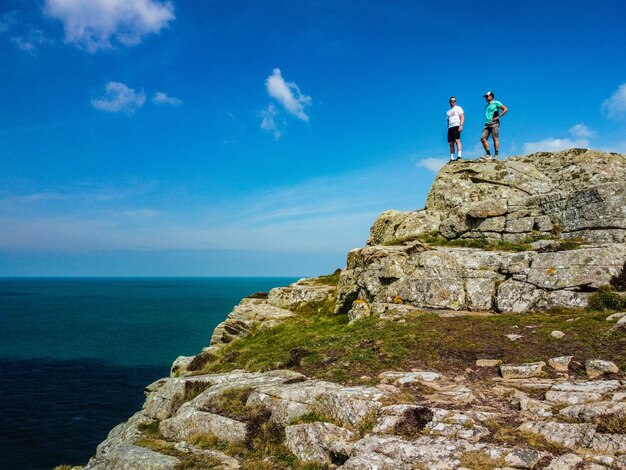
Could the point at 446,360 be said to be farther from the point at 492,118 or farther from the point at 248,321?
the point at 492,118

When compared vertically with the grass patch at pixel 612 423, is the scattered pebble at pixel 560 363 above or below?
above

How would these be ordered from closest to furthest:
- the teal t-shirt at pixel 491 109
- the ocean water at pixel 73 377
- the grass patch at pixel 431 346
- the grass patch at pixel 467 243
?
the grass patch at pixel 431 346
the grass patch at pixel 467 243
the teal t-shirt at pixel 491 109
the ocean water at pixel 73 377

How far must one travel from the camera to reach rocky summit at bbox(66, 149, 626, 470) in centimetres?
906

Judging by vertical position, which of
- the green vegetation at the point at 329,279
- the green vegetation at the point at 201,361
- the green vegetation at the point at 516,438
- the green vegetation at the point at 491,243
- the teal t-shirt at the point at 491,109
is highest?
the teal t-shirt at the point at 491,109

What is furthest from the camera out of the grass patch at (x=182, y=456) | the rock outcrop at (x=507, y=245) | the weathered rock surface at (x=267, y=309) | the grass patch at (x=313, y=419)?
the weathered rock surface at (x=267, y=309)

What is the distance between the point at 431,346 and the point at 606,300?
8.52m

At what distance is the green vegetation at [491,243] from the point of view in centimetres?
2069

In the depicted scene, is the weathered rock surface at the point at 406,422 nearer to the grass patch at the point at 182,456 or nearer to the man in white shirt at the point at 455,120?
the grass patch at the point at 182,456

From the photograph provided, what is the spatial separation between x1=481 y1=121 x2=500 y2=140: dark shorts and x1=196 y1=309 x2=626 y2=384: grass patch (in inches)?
674

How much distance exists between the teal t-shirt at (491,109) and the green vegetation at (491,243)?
9.87m

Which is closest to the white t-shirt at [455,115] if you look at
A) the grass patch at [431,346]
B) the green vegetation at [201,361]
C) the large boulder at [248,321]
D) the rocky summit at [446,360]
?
the rocky summit at [446,360]

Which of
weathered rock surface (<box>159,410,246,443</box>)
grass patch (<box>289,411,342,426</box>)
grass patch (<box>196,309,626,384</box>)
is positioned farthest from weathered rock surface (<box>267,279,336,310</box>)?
grass patch (<box>289,411,342,426</box>)

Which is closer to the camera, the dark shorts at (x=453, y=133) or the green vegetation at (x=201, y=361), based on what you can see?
the green vegetation at (x=201, y=361)

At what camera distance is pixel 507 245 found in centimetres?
2292
